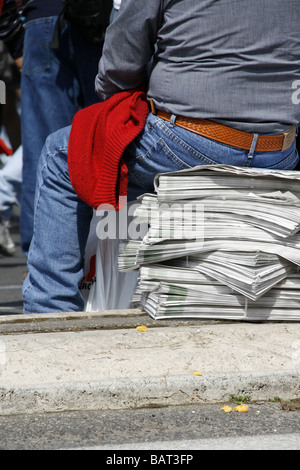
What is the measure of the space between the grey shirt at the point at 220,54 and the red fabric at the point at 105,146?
0.39 feet

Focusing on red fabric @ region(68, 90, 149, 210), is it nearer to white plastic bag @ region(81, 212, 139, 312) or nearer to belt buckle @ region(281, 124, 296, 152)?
white plastic bag @ region(81, 212, 139, 312)

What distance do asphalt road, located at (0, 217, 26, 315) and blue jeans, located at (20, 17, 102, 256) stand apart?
35cm

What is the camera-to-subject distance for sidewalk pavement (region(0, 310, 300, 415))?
2.03 meters

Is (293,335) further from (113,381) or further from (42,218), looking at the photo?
(42,218)

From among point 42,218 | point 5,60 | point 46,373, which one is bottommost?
point 5,60

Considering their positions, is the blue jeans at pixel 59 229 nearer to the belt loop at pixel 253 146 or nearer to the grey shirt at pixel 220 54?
the belt loop at pixel 253 146

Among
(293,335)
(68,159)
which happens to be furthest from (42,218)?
(293,335)

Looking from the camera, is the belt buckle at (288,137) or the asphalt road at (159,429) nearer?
the asphalt road at (159,429)

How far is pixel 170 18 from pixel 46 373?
1380 mm

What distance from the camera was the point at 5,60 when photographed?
322 inches

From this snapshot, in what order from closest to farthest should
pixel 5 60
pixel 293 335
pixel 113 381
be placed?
pixel 113 381
pixel 293 335
pixel 5 60

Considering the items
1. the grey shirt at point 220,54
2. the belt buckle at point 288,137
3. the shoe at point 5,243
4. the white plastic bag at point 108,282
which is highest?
the grey shirt at point 220,54

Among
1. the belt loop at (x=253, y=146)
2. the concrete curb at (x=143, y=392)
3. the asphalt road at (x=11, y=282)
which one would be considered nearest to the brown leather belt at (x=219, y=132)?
the belt loop at (x=253, y=146)

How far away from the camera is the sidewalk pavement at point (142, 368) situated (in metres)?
2.03
